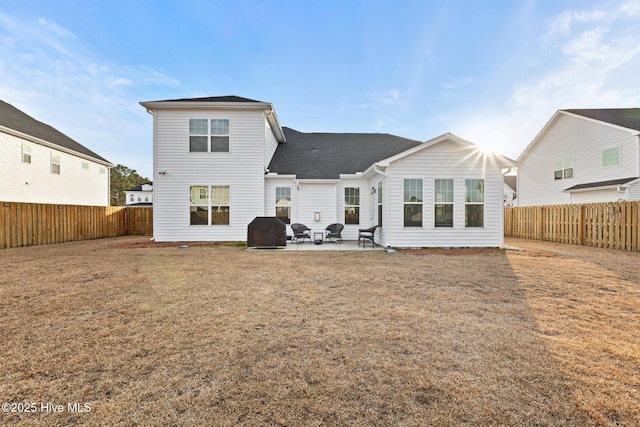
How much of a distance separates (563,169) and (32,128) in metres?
35.2

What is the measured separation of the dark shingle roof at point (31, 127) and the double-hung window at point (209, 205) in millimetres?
12614

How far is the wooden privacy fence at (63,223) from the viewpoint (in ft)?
36.6

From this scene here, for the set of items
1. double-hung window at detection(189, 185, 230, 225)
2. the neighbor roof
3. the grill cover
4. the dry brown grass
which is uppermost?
the neighbor roof

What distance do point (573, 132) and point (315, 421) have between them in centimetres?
2337

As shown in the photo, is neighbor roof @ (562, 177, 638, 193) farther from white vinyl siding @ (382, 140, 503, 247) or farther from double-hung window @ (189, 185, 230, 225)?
double-hung window @ (189, 185, 230, 225)

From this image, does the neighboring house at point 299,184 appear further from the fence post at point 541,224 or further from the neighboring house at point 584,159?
the neighboring house at point 584,159

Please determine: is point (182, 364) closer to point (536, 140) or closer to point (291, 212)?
point (291, 212)

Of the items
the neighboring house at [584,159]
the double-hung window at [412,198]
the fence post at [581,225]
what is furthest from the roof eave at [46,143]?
the neighboring house at [584,159]

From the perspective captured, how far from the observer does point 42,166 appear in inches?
659

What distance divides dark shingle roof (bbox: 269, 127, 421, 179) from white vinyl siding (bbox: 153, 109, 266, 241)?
69.9 inches

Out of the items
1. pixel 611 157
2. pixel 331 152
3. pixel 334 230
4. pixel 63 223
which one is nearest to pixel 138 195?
pixel 63 223

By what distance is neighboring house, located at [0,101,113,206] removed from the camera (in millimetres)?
14742

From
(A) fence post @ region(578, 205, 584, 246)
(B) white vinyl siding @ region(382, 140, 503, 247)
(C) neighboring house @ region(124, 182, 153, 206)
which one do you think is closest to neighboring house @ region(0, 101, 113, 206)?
(B) white vinyl siding @ region(382, 140, 503, 247)

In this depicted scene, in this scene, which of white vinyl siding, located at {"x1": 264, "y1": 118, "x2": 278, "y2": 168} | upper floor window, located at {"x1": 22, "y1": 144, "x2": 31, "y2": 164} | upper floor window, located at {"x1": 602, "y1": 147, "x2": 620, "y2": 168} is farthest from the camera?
upper floor window, located at {"x1": 22, "y1": 144, "x2": 31, "y2": 164}
